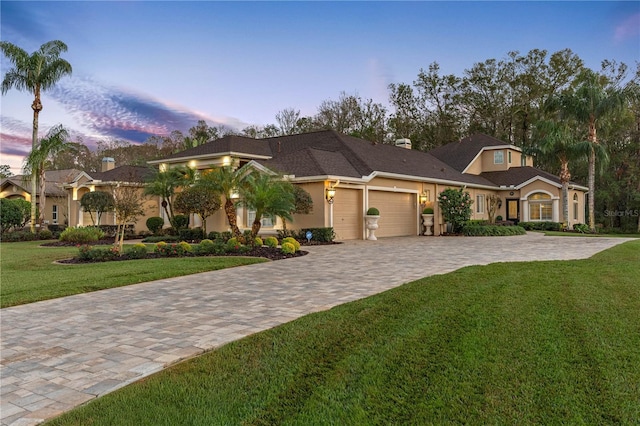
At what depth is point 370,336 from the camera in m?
4.32

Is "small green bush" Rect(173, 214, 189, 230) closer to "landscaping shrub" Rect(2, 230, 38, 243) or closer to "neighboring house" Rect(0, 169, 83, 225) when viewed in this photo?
"landscaping shrub" Rect(2, 230, 38, 243)

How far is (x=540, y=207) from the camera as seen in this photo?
1032 inches

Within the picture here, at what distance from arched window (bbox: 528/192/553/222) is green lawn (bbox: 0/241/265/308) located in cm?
2169

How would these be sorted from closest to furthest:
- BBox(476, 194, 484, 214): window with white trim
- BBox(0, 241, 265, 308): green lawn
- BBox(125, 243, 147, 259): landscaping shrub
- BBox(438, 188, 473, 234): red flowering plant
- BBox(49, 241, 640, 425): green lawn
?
BBox(49, 241, 640, 425): green lawn < BBox(0, 241, 265, 308): green lawn < BBox(125, 243, 147, 259): landscaping shrub < BBox(438, 188, 473, 234): red flowering plant < BBox(476, 194, 484, 214): window with white trim

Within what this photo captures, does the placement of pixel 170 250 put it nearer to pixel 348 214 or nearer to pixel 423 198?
pixel 348 214

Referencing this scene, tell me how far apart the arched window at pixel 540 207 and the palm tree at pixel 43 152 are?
26.4 m

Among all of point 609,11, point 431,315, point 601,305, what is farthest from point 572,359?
point 609,11

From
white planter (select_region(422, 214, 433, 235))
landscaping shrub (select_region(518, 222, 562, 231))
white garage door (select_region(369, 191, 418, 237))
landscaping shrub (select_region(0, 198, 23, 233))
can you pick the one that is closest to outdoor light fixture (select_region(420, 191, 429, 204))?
white garage door (select_region(369, 191, 418, 237))

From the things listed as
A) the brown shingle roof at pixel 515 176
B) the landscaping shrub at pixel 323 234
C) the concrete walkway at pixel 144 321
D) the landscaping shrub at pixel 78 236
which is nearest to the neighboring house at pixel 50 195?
the landscaping shrub at pixel 78 236

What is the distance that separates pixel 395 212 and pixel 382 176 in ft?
7.55

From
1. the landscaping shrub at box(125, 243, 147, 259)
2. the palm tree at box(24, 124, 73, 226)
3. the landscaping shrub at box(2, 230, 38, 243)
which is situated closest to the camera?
the landscaping shrub at box(125, 243, 147, 259)

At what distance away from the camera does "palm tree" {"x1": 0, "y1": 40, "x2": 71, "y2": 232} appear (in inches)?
800

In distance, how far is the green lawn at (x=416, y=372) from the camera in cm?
280

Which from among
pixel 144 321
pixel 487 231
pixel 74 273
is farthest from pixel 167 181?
pixel 144 321
